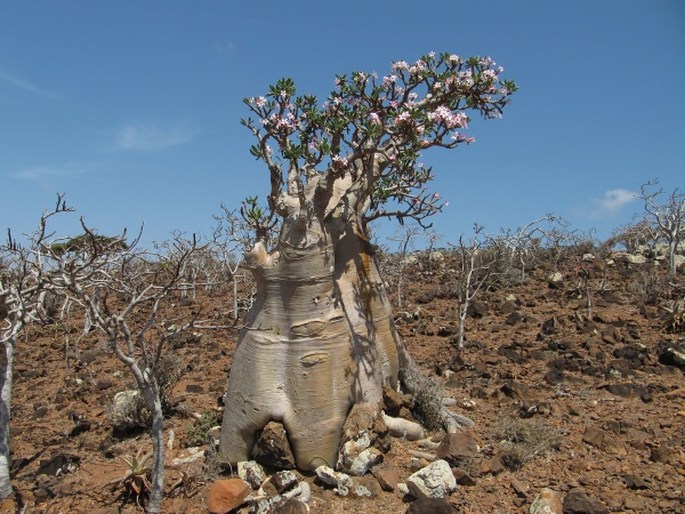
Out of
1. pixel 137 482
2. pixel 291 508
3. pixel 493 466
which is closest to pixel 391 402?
pixel 493 466

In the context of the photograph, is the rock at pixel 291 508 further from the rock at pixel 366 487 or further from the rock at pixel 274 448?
the rock at pixel 274 448

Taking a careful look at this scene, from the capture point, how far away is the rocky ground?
12.6 ft

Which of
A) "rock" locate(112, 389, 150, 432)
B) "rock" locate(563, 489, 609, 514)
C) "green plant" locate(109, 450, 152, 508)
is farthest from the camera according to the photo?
"rock" locate(112, 389, 150, 432)

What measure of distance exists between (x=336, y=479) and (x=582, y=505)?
1.60m

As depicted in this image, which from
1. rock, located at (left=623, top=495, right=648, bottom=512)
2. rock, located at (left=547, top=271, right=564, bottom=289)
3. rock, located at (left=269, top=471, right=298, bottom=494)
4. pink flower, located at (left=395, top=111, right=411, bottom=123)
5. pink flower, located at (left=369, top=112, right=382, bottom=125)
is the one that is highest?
pink flower, located at (left=369, top=112, right=382, bottom=125)

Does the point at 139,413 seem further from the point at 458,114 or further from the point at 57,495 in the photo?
the point at 458,114

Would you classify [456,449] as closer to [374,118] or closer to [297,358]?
[297,358]

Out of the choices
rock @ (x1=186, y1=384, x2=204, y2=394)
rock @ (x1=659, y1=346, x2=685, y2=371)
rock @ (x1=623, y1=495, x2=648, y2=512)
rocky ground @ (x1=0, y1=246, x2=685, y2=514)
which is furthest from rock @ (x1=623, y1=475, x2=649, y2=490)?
rock @ (x1=186, y1=384, x2=204, y2=394)

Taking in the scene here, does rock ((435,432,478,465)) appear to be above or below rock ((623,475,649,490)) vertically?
above

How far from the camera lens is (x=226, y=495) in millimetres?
3713

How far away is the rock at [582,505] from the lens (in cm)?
340

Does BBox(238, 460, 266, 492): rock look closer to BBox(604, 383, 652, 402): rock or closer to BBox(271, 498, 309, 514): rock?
BBox(271, 498, 309, 514): rock

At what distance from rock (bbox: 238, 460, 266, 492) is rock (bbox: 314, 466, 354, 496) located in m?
0.42

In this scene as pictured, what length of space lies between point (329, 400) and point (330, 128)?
6.68 feet
